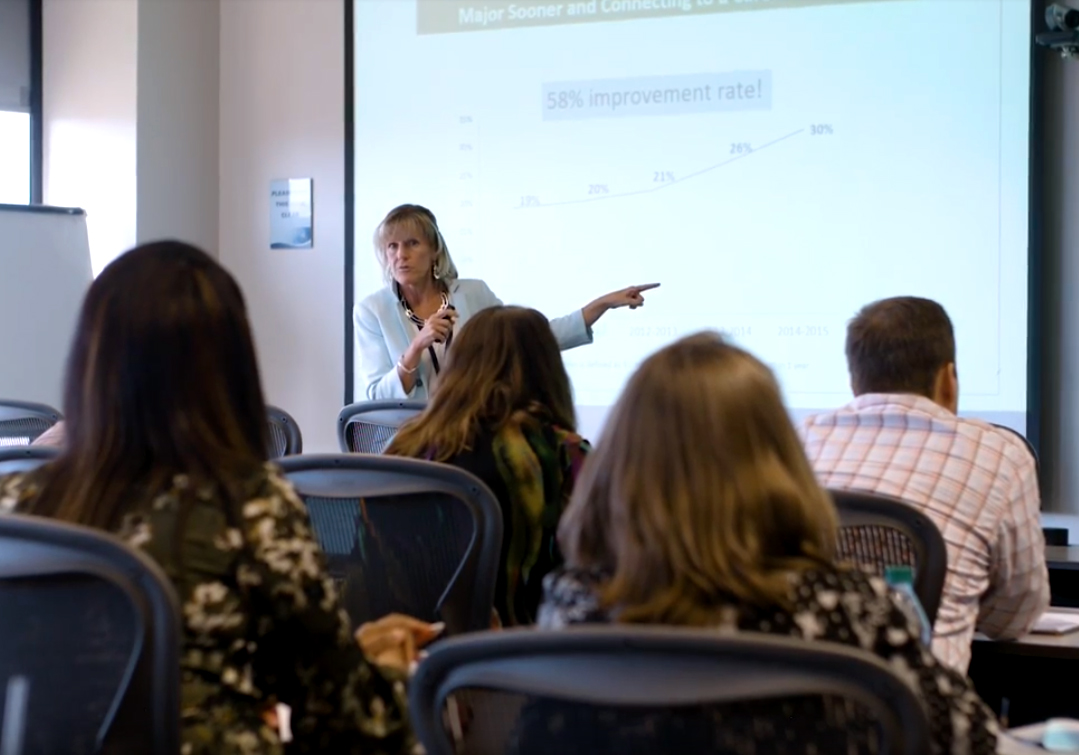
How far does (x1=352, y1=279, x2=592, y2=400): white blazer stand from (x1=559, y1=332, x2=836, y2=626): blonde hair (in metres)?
3.05

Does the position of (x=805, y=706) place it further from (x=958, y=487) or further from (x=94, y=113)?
(x=94, y=113)

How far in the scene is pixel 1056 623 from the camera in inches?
91.9

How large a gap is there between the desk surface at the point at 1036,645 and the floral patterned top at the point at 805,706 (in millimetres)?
860

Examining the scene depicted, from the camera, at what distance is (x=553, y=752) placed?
43.1 inches

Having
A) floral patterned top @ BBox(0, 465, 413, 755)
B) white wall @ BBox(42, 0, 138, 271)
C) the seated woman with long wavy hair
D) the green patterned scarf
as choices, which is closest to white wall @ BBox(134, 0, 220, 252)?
white wall @ BBox(42, 0, 138, 271)

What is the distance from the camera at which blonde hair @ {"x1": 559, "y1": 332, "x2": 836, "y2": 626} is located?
121 cm

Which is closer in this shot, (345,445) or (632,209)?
(345,445)

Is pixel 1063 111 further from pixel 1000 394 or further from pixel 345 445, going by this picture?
pixel 345 445

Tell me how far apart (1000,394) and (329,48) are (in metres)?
3.13

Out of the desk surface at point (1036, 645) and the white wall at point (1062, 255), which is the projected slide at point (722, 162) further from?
the desk surface at point (1036, 645)

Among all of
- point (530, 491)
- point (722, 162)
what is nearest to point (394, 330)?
point (722, 162)

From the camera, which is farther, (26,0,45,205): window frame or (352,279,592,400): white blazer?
(26,0,45,205): window frame

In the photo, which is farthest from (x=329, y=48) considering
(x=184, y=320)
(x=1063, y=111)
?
(x=184, y=320)

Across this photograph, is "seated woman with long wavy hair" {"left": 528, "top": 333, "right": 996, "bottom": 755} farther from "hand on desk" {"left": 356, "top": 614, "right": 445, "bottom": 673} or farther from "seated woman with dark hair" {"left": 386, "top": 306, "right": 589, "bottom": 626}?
"seated woman with dark hair" {"left": 386, "top": 306, "right": 589, "bottom": 626}
